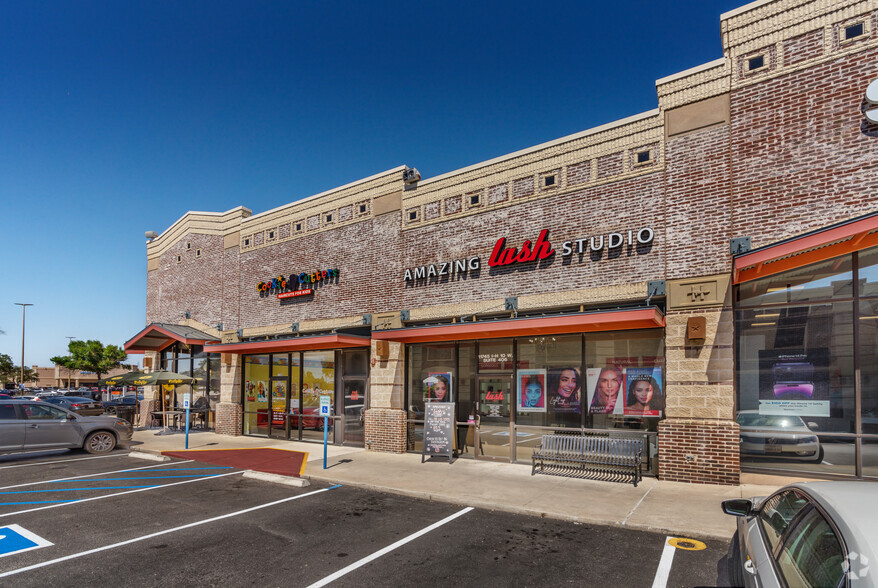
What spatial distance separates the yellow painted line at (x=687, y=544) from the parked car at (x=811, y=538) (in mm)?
2875

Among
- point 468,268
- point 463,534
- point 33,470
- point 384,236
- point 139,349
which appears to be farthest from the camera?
point 139,349

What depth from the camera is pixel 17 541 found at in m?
7.16

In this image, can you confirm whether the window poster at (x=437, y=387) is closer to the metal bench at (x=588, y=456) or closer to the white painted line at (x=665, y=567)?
the metal bench at (x=588, y=456)

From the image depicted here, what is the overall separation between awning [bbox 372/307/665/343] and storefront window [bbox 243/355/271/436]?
6889 millimetres

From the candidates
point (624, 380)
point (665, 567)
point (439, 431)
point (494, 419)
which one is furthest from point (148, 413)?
point (665, 567)

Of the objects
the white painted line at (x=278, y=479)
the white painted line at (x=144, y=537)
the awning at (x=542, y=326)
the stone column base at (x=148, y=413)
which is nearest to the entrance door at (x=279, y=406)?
the awning at (x=542, y=326)

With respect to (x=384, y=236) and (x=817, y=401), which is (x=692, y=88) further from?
(x=384, y=236)

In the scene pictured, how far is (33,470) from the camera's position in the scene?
41.4 feet

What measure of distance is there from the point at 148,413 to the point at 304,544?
19.6m

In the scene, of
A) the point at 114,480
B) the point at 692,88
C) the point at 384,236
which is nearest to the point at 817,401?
the point at 692,88

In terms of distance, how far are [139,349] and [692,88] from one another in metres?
23.4

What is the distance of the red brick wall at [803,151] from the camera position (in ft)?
30.7

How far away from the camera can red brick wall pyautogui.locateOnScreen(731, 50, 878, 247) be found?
9367 millimetres

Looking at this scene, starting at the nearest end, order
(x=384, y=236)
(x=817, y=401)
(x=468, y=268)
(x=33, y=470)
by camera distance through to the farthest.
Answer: (x=817, y=401), (x=33, y=470), (x=468, y=268), (x=384, y=236)
